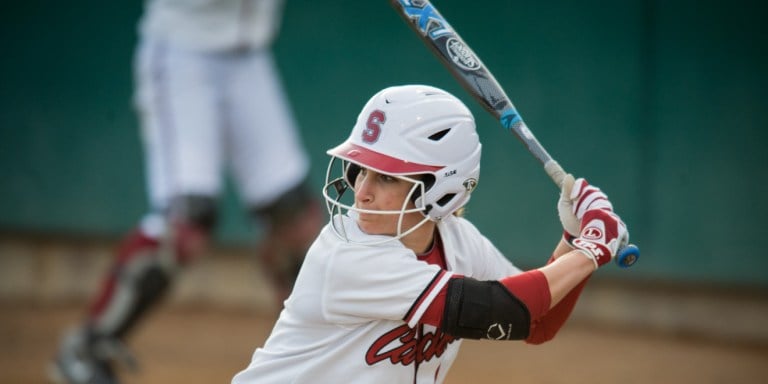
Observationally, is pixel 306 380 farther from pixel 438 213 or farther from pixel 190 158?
pixel 190 158

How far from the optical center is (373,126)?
120 inches

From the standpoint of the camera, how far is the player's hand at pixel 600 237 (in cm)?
301

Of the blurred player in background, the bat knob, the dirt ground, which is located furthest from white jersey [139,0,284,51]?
the bat knob

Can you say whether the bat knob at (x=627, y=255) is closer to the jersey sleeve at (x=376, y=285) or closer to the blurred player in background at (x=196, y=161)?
the jersey sleeve at (x=376, y=285)

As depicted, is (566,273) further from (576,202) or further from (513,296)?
(576,202)

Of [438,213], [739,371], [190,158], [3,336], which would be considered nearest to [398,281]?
[438,213]

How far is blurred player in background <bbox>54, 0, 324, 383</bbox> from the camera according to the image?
218 inches

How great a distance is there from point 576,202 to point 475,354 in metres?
3.77

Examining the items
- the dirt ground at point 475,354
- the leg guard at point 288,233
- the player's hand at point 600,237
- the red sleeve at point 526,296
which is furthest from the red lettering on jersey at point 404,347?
the dirt ground at point 475,354

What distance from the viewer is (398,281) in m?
2.97

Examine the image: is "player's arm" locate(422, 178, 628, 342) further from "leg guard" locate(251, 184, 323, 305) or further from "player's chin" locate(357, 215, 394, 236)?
"leg guard" locate(251, 184, 323, 305)

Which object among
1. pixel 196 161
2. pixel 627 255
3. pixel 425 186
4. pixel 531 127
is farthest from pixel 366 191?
pixel 531 127

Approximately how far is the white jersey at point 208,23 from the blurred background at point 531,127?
143 cm

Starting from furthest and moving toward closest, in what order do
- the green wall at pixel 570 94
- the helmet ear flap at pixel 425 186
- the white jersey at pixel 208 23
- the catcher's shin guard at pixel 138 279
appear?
the green wall at pixel 570 94, the white jersey at pixel 208 23, the catcher's shin guard at pixel 138 279, the helmet ear flap at pixel 425 186
